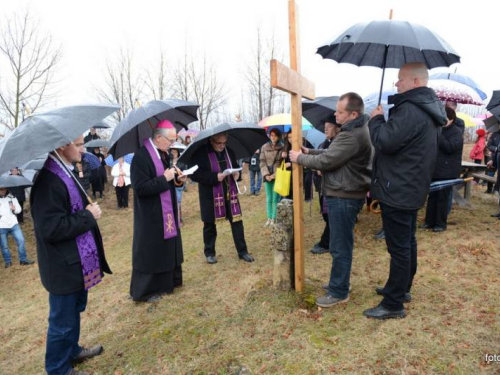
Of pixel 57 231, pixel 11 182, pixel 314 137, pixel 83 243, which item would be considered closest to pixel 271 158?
pixel 314 137

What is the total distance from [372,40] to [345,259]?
2029mm

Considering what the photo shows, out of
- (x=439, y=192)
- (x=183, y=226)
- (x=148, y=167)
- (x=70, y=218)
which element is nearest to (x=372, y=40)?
(x=148, y=167)

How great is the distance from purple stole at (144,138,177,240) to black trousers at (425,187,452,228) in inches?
161

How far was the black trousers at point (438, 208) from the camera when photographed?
5.40m

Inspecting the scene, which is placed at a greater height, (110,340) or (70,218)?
(70,218)

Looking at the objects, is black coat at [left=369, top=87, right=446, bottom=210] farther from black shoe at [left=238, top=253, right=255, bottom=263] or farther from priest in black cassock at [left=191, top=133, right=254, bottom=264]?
black shoe at [left=238, top=253, right=255, bottom=263]

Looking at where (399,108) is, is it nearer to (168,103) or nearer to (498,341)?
(498,341)

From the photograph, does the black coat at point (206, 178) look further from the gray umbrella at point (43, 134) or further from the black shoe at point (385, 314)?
the black shoe at point (385, 314)

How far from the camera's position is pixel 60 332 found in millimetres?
2742

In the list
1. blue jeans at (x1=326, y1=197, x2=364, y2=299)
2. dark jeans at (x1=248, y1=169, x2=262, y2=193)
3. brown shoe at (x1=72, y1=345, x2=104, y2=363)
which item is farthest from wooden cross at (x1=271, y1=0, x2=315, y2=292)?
dark jeans at (x1=248, y1=169, x2=262, y2=193)

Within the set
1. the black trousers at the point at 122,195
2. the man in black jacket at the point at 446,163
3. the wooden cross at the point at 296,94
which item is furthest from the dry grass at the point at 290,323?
the black trousers at the point at 122,195

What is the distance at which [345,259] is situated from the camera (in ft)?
10.9

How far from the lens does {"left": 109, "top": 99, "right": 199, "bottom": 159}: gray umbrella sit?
344cm

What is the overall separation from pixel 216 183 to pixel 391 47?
2.79 metres
